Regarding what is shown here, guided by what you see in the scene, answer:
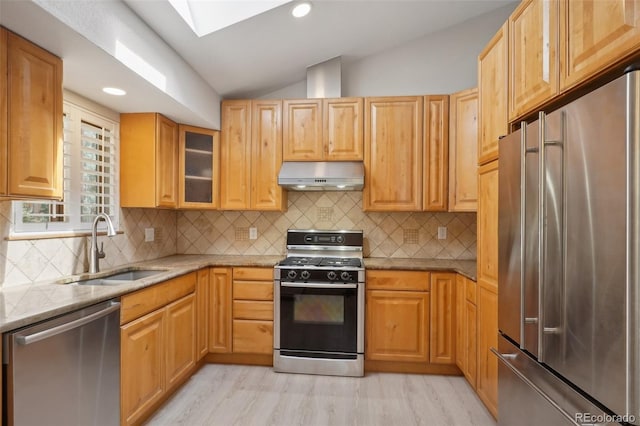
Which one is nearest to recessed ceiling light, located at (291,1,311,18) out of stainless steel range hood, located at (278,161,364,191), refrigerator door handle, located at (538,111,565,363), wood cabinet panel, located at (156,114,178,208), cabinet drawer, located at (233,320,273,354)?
stainless steel range hood, located at (278,161,364,191)

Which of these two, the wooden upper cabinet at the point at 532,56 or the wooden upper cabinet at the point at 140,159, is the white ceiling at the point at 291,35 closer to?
the wooden upper cabinet at the point at 140,159

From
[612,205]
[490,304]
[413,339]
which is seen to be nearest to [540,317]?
[612,205]

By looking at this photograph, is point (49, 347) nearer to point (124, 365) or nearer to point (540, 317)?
point (124, 365)

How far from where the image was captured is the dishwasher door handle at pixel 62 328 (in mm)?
1264

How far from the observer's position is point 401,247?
3350mm

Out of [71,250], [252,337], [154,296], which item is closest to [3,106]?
[71,250]

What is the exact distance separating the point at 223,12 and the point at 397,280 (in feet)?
7.68

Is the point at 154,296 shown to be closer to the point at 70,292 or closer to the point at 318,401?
the point at 70,292

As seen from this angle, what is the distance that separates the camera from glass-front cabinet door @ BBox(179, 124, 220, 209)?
308cm

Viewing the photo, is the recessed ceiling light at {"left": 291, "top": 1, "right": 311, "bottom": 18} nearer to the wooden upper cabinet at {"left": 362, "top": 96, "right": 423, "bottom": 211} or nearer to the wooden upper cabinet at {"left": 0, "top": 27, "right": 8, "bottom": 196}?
the wooden upper cabinet at {"left": 362, "top": 96, "right": 423, "bottom": 211}

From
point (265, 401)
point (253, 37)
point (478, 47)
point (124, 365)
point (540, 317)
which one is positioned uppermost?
point (478, 47)

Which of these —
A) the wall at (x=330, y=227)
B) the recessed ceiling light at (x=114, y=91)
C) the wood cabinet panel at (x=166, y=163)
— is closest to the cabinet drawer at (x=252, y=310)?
the wall at (x=330, y=227)

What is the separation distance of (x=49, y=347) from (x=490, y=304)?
2.20m

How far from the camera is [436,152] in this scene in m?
3.01
